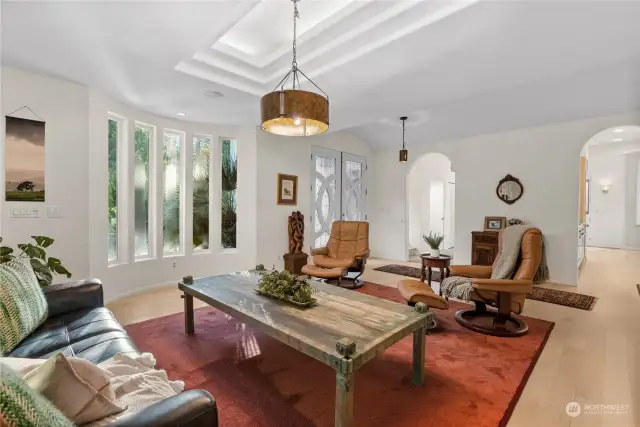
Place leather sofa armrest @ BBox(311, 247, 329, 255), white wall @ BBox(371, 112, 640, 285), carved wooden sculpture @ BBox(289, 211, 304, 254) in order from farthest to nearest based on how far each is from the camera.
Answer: carved wooden sculpture @ BBox(289, 211, 304, 254) < leather sofa armrest @ BBox(311, 247, 329, 255) < white wall @ BBox(371, 112, 640, 285)

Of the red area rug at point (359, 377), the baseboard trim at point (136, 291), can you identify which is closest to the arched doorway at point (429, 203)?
the red area rug at point (359, 377)

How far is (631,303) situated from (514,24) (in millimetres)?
3850

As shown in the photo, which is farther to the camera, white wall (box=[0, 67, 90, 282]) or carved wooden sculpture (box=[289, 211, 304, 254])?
carved wooden sculpture (box=[289, 211, 304, 254])

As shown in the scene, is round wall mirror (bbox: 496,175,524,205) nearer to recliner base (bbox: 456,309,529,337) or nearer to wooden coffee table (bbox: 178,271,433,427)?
recliner base (bbox: 456,309,529,337)

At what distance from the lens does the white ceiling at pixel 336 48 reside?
83.1 inches

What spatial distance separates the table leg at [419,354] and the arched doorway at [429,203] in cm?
503

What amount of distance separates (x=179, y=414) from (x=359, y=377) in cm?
149

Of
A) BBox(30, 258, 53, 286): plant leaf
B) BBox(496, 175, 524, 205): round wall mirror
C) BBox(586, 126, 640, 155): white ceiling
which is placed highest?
BBox(586, 126, 640, 155): white ceiling

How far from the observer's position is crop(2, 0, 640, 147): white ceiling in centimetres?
211

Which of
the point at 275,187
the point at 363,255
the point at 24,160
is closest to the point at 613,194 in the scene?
the point at 363,255

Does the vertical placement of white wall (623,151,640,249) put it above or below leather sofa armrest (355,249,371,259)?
above

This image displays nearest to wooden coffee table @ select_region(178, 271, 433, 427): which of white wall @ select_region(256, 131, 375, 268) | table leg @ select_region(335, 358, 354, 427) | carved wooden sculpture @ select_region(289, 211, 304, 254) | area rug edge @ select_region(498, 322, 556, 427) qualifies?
table leg @ select_region(335, 358, 354, 427)

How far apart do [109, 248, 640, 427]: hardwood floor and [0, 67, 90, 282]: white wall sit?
0.93m

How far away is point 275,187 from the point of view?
5.21m
